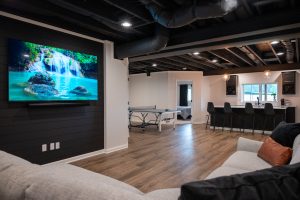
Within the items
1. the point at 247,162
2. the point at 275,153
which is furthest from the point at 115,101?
the point at 275,153

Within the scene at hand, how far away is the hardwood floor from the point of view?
3.21 metres

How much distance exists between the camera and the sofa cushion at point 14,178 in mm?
959

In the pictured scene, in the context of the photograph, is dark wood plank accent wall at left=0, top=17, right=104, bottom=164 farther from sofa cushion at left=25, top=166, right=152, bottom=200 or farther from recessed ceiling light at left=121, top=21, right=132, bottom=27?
sofa cushion at left=25, top=166, right=152, bottom=200

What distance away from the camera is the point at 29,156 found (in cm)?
339

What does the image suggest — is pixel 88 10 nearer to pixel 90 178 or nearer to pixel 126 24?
pixel 126 24

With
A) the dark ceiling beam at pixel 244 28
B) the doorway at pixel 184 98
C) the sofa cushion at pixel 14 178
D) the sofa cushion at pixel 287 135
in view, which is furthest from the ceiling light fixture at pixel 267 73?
the sofa cushion at pixel 14 178

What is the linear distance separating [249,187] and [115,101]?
13.8 feet

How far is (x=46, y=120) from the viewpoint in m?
3.59

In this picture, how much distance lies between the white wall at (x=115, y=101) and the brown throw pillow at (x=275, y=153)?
3.10m

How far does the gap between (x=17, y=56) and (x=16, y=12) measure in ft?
2.14

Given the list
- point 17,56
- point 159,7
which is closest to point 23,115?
point 17,56

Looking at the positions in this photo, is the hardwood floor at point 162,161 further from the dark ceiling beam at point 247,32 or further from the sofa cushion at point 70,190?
the dark ceiling beam at point 247,32

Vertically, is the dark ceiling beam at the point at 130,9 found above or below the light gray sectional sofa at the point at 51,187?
above

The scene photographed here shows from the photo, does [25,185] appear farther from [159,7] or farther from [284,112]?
[284,112]
